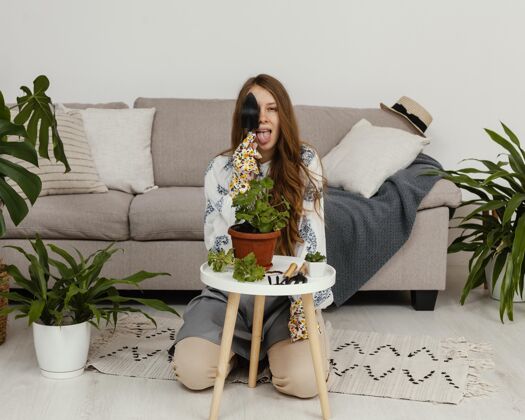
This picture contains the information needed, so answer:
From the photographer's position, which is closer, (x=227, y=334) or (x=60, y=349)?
(x=227, y=334)

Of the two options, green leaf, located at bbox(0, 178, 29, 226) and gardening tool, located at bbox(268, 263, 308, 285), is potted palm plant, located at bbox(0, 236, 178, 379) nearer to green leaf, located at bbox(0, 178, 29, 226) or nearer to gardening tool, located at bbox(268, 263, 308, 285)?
green leaf, located at bbox(0, 178, 29, 226)

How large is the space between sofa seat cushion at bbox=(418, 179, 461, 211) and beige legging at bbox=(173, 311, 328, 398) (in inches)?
44.7

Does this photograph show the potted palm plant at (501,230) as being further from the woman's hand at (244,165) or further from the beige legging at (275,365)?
the woman's hand at (244,165)

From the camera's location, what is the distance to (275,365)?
2438mm

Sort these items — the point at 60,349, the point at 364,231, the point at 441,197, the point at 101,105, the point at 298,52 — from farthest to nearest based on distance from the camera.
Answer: the point at 298,52, the point at 101,105, the point at 441,197, the point at 364,231, the point at 60,349

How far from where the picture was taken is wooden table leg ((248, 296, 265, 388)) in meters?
2.35

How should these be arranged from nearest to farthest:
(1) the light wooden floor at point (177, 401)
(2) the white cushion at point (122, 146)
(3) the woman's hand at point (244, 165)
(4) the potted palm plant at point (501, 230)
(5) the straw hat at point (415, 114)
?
1. (3) the woman's hand at point (244, 165)
2. (1) the light wooden floor at point (177, 401)
3. (4) the potted palm plant at point (501, 230)
4. (2) the white cushion at point (122, 146)
5. (5) the straw hat at point (415, 114)

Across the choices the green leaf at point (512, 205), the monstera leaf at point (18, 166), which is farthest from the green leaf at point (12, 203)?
the green leaf at point (512, 205)

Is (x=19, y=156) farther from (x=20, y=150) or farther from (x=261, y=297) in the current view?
(x=261, y=297)

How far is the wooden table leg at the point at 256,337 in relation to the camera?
2.35m

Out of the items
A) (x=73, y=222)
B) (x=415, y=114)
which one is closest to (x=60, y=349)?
(x=73, y=222)

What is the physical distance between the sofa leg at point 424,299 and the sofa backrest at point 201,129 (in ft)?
2.98

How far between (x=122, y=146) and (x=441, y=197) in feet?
5.06

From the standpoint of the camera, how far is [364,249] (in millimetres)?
3277
